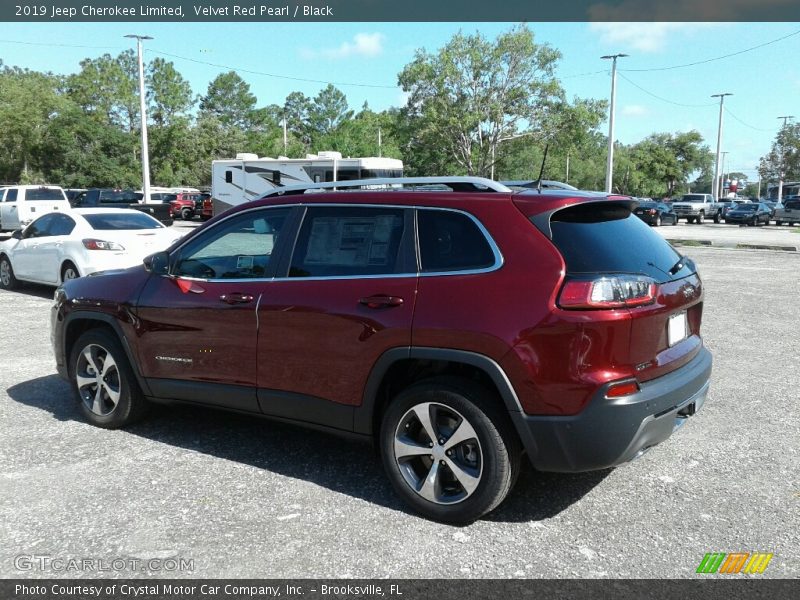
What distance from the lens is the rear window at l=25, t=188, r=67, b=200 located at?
2355 centimetres

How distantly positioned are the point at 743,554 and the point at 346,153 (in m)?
66.8

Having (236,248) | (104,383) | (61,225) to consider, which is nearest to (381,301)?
(236,248)

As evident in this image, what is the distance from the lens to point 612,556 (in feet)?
10.8

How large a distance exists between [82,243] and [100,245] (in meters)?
0.29

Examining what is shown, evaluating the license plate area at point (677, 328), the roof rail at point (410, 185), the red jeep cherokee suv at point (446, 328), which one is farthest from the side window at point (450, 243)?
the license plate area at point (677, 328)

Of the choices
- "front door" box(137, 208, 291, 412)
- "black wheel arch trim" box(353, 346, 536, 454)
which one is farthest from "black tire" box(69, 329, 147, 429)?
"black wheel arch trim" box(353, 346, 536, 454)

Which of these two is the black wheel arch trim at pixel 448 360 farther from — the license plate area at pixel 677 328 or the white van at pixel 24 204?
the white van at pixel 24 204

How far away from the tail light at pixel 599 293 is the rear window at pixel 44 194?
24285 mm

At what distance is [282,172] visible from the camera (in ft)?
103

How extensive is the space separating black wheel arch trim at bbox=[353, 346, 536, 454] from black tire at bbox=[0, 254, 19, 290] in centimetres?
1100

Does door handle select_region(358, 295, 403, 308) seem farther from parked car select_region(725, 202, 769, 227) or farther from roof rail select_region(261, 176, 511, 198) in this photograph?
parked car select_region(725, 202, 769, 227)

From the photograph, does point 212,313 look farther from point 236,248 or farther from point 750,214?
point 750,214

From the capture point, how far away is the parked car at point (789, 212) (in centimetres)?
4281

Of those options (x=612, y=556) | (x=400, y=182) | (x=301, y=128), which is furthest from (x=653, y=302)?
(x=301, y=128)
